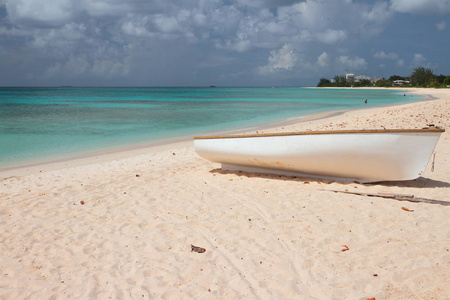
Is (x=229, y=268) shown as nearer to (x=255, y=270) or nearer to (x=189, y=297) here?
(x=255, y=270)

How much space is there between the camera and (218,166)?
7598 millimetres

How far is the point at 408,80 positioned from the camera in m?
117

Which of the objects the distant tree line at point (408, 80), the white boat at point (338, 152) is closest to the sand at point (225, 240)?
the white boat at point (338, 152)

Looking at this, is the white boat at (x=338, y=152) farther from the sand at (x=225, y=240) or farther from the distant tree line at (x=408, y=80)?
the distant tree line at (x=408, y=80)

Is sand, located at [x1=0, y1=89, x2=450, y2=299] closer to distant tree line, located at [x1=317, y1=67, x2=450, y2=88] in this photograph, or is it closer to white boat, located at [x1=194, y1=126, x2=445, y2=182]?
white boat, located at [x1=194, y1=126, x2=445, y2=182]

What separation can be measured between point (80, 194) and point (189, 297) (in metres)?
3.66

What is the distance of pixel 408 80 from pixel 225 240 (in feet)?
429

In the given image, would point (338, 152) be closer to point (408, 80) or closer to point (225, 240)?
point (225, 240)

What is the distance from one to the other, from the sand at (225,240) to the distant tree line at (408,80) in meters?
80.9

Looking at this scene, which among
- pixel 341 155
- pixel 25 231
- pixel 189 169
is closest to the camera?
pixel 25 231

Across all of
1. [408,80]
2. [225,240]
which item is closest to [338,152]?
[225,240]

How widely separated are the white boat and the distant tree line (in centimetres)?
7974

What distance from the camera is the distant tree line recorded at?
82.1 m

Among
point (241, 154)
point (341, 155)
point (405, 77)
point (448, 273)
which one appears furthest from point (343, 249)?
point (405, 77)
